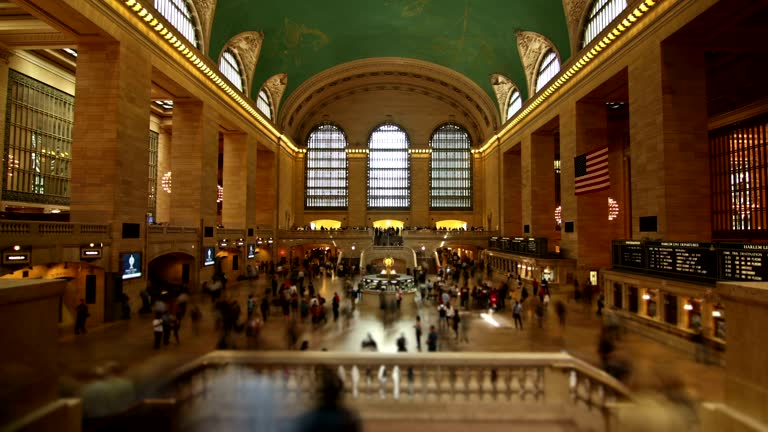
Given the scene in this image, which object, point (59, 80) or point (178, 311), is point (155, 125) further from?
point (178, 311)

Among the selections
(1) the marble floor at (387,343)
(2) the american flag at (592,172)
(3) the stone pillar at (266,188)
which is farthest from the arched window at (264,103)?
(2) the american flag at (592,172)

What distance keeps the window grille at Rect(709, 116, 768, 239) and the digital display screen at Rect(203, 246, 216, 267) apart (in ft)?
84.2

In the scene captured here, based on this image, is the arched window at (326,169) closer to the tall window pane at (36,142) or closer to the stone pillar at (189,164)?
the stone pillar at (189,164)

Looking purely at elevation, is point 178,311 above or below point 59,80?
below

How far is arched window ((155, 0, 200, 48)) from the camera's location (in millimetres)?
17281

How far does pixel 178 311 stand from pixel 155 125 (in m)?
20.9

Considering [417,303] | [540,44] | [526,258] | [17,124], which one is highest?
[540,44]

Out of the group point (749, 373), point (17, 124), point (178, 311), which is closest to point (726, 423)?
point (749, 373)

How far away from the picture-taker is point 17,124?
1691 centimetres

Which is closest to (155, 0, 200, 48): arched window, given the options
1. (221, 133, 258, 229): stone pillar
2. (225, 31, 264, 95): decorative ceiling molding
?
(225, 31, 264, 95): decorative ceiling molding

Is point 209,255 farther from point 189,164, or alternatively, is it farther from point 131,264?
point 131,264

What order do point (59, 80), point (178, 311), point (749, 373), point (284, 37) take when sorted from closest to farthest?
point (749, 373) → point (178, 311) → point (59, 80) → point (284, 37)

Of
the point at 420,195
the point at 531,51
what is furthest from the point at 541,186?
the point at 420,195

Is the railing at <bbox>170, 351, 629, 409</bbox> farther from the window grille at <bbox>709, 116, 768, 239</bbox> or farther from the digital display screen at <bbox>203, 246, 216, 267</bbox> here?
the window grille at <bbox>709, 116, 768, 239</bbox>
